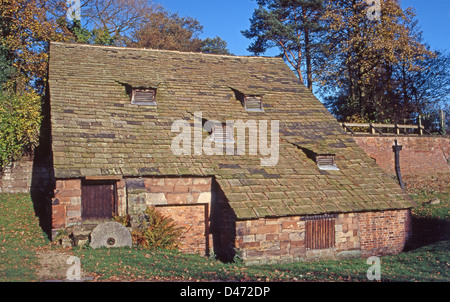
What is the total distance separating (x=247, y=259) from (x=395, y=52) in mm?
23911

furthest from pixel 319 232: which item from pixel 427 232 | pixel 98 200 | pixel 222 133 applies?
pixel 98 200

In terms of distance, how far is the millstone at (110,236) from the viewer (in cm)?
1369

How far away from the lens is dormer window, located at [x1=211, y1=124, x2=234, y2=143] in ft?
57.8

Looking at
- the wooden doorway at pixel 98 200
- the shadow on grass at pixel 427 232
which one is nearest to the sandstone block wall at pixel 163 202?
the wooden doorway at pixel 98 200

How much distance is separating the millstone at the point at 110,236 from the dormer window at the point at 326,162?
8.31 metres

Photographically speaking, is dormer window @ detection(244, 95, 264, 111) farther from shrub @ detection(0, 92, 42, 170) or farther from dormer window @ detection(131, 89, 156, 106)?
shrub @ detection(0, 92, 42, 170)

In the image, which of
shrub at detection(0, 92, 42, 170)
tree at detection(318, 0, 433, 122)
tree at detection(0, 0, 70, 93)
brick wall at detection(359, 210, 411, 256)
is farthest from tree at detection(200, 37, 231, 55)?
Result: brick wall at detection(359, 210, 411, 256)

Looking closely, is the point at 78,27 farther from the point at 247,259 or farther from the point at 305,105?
the point at 247,259

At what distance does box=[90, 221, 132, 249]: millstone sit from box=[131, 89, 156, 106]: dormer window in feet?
20.9

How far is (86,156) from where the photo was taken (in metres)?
14.9

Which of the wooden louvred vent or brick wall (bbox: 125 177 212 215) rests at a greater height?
brick wall (bbox: 125 177 212 215)

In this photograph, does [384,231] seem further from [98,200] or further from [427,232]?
[98,200]
